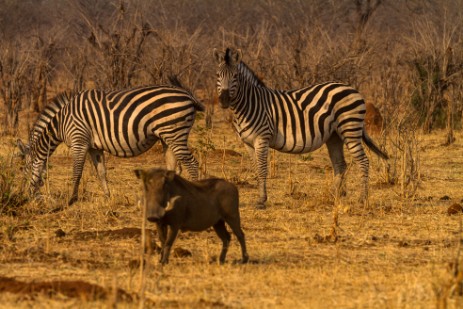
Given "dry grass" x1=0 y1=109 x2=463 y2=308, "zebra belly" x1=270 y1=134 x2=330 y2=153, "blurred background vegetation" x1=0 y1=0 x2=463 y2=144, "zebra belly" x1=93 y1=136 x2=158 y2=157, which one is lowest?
"dry grass" x1=0 y1=109 x2=463 y2=308

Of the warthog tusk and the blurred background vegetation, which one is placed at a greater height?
the blurred background vegetation

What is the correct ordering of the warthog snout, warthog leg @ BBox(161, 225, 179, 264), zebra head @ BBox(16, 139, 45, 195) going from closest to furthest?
the warthog snout → warthog leg @ BBox(161, 225, 179, 264) → zebra head @ BBox(16, 139, 45, 195)

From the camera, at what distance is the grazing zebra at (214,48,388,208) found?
1173cm

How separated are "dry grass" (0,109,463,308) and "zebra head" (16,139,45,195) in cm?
34

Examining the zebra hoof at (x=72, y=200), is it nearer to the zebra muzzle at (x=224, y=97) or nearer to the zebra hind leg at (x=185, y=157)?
the zebra hind leg at (x=185, y=157)

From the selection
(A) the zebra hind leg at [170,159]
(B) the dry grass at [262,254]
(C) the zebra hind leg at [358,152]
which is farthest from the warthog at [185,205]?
(C) the zebra hind leg at [358,152]

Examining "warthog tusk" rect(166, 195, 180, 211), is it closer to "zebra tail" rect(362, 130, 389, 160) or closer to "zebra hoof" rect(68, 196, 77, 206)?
"zebra hoof" rect(68, 196, 77, 206)

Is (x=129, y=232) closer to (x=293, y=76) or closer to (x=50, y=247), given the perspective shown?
(x=50, y=247)

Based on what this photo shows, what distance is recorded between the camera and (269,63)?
19.9 meters

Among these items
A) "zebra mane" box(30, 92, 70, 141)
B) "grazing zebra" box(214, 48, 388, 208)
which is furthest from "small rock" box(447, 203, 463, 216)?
"zebra mane" box(30, 92, 70, 141)

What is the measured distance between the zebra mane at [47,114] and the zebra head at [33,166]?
0.22m

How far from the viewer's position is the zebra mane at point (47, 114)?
473 inches

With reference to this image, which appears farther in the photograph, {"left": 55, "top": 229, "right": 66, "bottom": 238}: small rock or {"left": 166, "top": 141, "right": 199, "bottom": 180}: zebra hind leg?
{"left": 166, "top": 141, "right": 199, "bottom": 180}: zebra hind leg

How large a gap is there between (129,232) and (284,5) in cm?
3836
